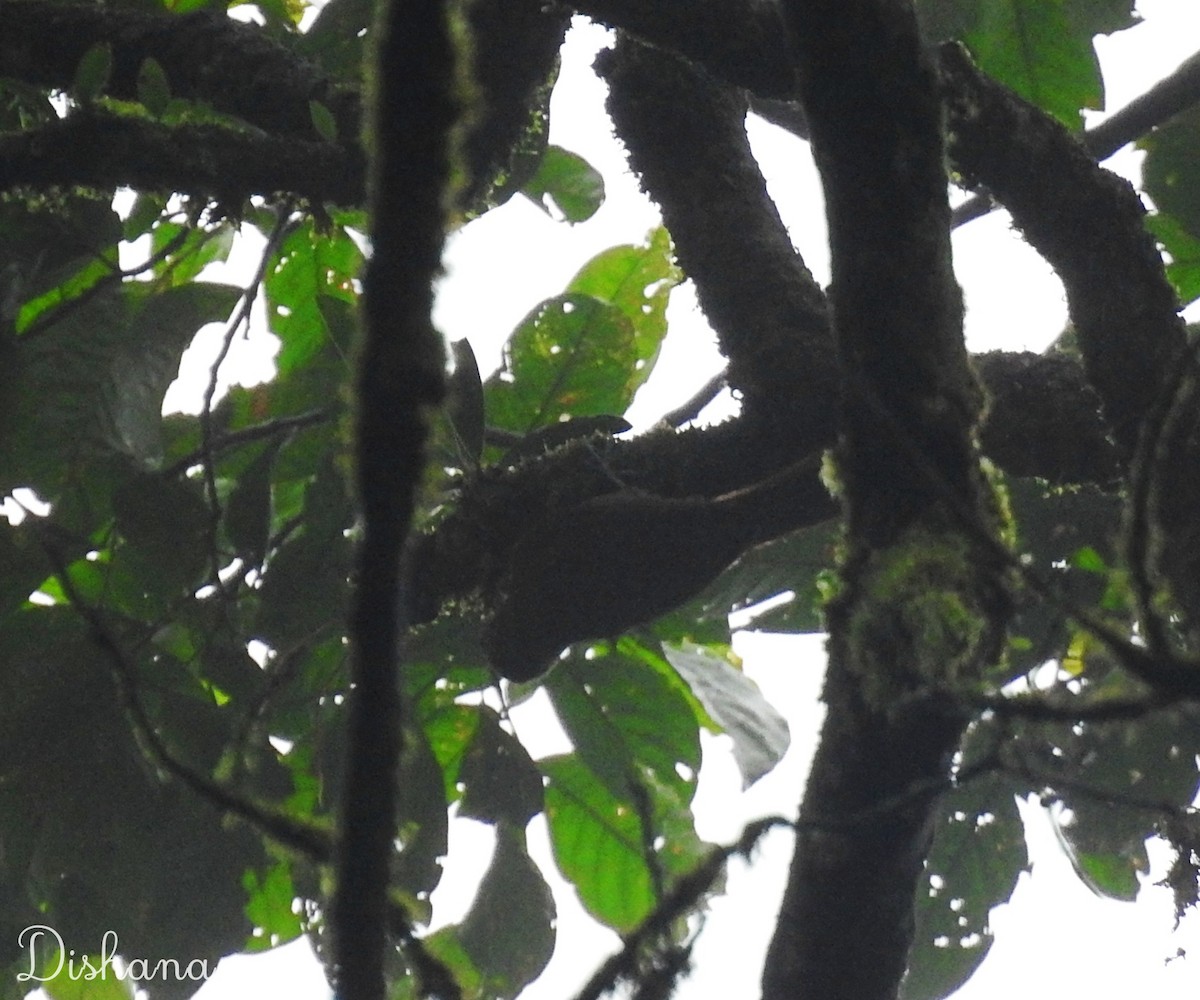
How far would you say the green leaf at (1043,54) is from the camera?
2129 mm

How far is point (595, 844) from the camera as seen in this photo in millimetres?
2227

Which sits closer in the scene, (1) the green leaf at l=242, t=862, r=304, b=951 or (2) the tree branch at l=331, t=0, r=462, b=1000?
(2) the tree branch at l=331, t=0, r=462, b=1000

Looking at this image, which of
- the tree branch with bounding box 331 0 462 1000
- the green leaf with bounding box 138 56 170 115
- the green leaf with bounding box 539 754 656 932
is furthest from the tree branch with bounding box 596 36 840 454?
the tree branch with bounding box 331 0 462 1000

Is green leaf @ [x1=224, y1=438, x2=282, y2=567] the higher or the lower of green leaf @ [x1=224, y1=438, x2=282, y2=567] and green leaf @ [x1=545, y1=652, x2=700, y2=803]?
the higher

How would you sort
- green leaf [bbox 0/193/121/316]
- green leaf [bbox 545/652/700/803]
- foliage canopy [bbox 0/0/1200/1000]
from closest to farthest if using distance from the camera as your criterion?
foliage canopy [bbox 0/0/1200/1000], green leaf [bbox 0/193/121/316], green leaf [bbox 545/652/700/803]

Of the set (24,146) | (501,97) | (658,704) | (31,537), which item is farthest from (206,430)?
(658,704)

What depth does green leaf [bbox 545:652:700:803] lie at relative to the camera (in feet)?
6.94

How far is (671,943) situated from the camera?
41.7 inches

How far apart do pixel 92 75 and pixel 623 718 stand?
1162 mm

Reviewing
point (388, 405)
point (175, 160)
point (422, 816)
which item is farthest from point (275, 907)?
point (388, 405)

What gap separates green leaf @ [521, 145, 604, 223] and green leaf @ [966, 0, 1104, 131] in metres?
0.78

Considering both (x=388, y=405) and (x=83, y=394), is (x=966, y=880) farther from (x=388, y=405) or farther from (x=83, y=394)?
(x=388, y=405)

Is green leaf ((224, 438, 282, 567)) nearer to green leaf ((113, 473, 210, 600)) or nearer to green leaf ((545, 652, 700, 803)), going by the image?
green leaf ((113, 473, 210, 600))

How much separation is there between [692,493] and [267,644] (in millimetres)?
638
